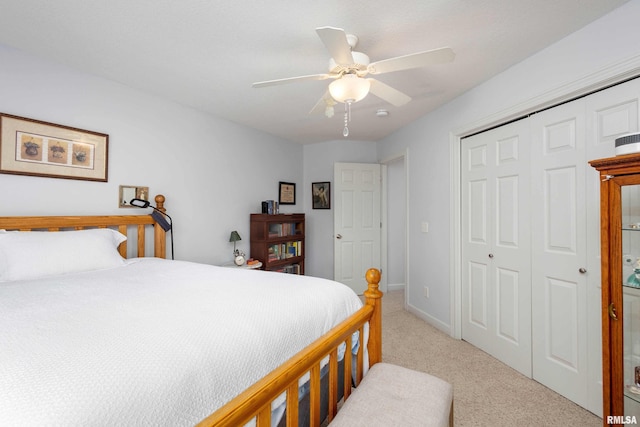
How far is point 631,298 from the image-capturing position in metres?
1.28

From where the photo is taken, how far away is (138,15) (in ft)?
5.42

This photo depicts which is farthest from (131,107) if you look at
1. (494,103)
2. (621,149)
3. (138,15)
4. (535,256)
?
(535,256)

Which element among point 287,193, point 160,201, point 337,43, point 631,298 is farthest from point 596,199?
point 287,193

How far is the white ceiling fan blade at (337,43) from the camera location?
1266mm

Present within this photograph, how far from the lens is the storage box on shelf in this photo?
3.67m

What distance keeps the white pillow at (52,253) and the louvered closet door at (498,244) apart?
291 centimetres

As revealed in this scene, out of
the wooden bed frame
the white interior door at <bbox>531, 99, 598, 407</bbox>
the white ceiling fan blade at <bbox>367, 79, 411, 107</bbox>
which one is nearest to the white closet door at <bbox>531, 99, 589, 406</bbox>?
the white interior door at <bbox>531, 99, 598, 407</bbox>

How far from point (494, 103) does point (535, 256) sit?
1.24 meters

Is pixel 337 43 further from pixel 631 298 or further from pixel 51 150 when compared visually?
pixel 51 150

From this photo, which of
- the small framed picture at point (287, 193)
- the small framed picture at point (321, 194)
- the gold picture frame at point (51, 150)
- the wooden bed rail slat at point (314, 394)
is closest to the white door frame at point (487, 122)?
the small framed picture at point (321, 194)

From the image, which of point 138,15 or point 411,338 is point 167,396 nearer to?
point 138,15

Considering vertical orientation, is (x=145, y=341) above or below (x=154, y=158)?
below

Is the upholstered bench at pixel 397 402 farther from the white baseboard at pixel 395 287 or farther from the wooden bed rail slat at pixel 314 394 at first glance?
the white baseboard at pixel 395 287

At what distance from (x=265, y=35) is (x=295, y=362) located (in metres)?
1.83
